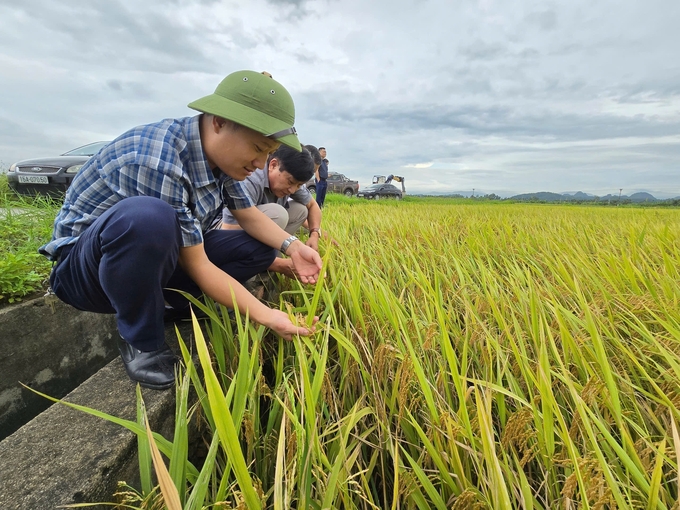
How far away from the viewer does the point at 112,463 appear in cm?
66

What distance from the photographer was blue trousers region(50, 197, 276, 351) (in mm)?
916

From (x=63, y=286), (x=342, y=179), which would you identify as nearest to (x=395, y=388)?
(x=63, y=286)

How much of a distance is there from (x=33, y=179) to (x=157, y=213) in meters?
4.53

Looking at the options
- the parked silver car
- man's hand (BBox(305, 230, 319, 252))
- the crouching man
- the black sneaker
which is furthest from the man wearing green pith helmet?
the parked silver car

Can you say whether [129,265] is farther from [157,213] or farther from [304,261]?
[304,261]

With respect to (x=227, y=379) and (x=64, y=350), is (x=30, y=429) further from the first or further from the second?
(x=64, y=350)

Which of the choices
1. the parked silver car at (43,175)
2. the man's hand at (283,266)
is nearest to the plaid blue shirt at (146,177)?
the man's hand at (283,266)

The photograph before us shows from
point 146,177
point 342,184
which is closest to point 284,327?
point 146,177

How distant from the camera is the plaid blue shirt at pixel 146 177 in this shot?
1.00 metres

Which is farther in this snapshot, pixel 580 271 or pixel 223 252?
pixel 580 271

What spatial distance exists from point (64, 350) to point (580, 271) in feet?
7.57

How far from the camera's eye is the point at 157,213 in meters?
0.93

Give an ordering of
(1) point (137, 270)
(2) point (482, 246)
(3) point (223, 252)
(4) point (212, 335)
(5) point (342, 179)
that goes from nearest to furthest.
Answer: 1. (1) point (137, 270)
2. (4) point (212, 335)
3. (3) point (223, 252)
4. (2) point (482, 246)
5. (5) point (342, 179)

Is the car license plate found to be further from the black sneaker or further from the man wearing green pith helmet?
the black sneaker
